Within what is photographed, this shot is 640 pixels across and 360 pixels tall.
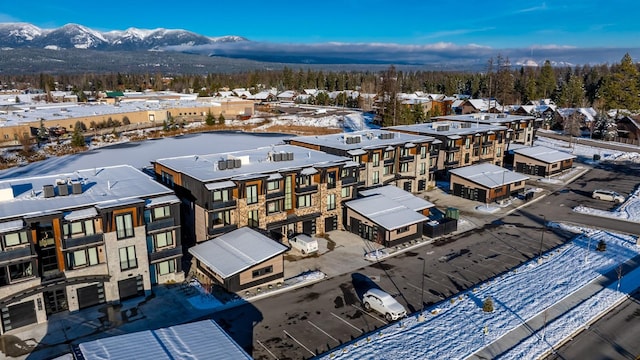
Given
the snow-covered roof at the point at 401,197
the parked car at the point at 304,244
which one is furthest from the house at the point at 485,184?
the parked car at the point at 304,244

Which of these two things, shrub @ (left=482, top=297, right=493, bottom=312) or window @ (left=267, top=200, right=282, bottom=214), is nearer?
shrub @ (left=482, top=297, right=493, bottom=312)

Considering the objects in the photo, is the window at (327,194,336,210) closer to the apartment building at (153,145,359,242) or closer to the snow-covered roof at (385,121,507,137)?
the apartment building at (153,145,359,242)

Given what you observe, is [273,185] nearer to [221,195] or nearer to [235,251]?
[221,195]

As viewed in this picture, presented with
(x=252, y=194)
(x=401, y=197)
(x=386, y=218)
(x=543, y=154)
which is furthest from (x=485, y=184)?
(x=252, y=194)

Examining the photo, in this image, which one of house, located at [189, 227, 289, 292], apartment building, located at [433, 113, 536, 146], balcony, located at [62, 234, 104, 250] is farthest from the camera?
apartment building, located at [433, 113, 536, 146]

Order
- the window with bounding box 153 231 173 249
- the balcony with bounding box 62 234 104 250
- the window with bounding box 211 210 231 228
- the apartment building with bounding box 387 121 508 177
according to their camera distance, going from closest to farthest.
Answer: the balcony with bounding box 62 234 104 250
the window with bounding box 153 231 173 249
the window with bounding box 211 210 231 228
the apartment building with bounding box 387 121 508 177

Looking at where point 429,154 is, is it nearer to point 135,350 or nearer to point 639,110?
point 135,350

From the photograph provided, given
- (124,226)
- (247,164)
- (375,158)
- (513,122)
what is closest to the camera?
(124,226)

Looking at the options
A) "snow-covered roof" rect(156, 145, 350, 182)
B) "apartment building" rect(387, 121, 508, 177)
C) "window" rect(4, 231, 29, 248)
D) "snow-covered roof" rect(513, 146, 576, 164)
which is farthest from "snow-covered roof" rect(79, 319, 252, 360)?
"snow-covered roof" rect(513, 146, 576, 164)
